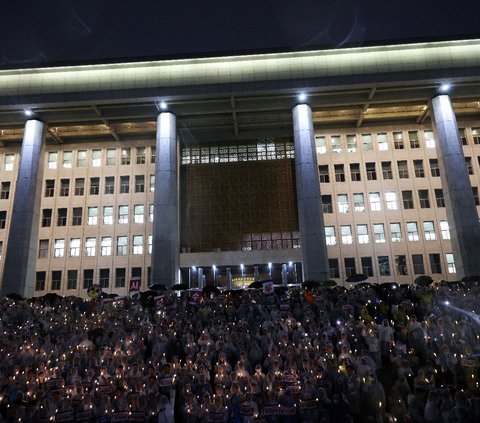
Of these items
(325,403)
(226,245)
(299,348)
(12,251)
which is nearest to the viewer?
(325,403)

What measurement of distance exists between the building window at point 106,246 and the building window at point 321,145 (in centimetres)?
2230

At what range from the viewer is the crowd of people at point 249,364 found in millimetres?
10258

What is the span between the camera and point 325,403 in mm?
10328

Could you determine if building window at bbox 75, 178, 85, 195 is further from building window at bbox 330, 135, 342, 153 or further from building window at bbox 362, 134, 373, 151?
building window at bbox 362, 134, 373, 151

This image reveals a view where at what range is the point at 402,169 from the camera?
44094mm

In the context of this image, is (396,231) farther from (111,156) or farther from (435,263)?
(111,156)

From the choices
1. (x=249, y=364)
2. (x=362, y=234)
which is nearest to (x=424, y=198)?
(x=362, y=234)

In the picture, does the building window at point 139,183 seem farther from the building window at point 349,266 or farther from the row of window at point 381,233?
the building window at point 349,266

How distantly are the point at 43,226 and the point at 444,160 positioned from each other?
121 feet

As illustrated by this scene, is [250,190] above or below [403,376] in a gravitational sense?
above

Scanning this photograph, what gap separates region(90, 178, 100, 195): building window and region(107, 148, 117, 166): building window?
2.11m

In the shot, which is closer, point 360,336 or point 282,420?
point 282,420

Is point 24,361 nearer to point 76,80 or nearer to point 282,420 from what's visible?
point 282,420

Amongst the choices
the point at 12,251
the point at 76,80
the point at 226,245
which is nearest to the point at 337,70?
the point at 226,245
